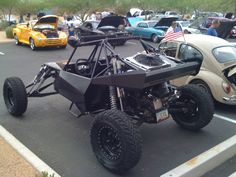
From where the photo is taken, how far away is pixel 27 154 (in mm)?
4949

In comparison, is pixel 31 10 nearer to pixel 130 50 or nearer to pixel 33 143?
pixel 130 50

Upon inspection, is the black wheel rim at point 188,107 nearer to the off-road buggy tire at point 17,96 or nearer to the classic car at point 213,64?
the classic car at point 213,64

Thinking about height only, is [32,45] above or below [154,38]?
below

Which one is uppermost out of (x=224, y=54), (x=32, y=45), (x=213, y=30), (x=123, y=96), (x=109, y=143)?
(x=213, y=30)

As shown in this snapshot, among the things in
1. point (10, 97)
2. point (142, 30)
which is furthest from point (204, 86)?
point (142, 30)

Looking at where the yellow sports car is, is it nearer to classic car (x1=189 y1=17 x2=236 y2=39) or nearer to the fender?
classic car (x1=189 y1=17 x2=236 y2=39)

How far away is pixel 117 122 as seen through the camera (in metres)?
4.48

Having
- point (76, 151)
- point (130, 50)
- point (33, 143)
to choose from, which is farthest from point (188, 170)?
point (130, 50)

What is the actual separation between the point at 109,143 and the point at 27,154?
3.96 feet

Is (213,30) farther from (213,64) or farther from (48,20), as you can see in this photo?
(48,20)

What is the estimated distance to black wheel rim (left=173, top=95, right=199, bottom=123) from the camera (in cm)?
601

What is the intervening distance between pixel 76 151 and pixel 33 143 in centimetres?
77

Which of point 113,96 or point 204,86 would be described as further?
point 204,86

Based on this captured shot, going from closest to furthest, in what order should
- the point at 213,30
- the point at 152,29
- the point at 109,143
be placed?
1. the point at 109,143
2. the point at 213,30
3. the point at 152,29
